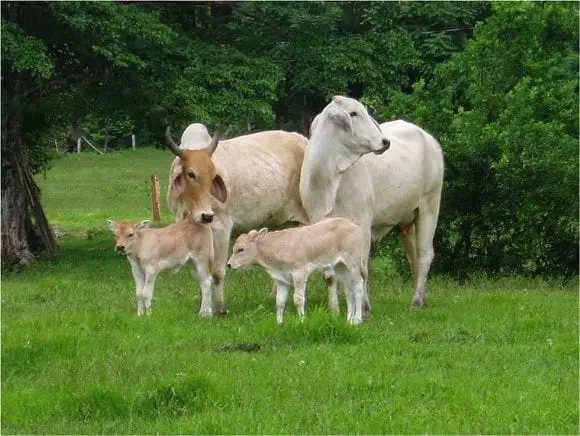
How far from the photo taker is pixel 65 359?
10.6 m

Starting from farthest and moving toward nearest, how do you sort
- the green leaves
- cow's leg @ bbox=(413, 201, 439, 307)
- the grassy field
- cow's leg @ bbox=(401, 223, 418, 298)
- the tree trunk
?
the tree trunk → the green leaves → cow's leg @ bbox=(401, 223, 418, 298) → cow's leg @ bbox=(413, 201, 439, 307) → the grassy field

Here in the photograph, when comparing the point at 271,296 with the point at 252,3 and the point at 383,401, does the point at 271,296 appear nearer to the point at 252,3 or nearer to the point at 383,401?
the point at 383,401

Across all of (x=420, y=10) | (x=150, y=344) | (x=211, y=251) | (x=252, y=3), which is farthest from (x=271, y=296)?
(x=420, y=10)

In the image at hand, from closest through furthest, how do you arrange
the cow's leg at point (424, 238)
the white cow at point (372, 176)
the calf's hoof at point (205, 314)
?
the calf's hoof at point (205, 314) < the white cow at point (372, 176) < the cow's leg at point (424, 238)

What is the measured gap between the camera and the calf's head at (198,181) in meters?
12.8

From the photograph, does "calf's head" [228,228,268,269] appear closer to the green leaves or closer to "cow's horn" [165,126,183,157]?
"cow's horn" [165,126,183,157]

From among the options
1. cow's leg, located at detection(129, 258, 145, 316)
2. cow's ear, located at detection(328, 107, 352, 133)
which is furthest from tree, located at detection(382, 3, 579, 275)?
cow's leg, located at detection(129, 258, 145, 316)

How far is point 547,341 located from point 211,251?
3.49m

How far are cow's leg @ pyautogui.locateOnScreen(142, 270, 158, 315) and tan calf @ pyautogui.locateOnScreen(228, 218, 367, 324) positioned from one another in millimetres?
1020

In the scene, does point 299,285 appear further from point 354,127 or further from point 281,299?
point 354,127

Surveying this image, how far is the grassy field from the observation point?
874 centimetres

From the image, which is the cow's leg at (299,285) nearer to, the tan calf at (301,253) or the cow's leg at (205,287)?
the tan calf at (301,253)

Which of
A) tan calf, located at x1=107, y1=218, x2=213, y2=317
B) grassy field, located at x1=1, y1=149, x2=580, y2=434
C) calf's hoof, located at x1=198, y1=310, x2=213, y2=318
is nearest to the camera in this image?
grassy field, located at x1=1, y1=149, x2=580, y2=434

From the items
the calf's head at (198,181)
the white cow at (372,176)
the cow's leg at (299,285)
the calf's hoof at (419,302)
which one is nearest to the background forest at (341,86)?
the white cow at (372,176)
